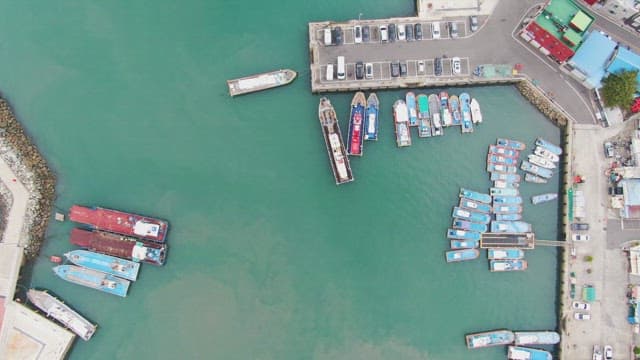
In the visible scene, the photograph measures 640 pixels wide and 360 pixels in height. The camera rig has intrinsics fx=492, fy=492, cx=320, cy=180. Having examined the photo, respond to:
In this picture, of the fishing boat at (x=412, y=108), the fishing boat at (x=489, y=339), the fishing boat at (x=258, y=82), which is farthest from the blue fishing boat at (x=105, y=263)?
the fishing boat at (x=489, y=339)

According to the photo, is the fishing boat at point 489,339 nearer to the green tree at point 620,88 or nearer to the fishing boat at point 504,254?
the fishing boat at point 504,254

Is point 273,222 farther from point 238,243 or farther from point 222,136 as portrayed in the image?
point 222,136

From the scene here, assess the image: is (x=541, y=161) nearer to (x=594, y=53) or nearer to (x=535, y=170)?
(x=535, y=170)

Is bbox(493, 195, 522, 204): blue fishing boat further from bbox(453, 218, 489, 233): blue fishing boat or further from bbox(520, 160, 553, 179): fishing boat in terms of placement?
bbox(520, 160, 553, 179): fishing boat

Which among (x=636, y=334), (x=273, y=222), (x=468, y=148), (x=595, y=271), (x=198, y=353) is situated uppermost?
(x=468, y=148)

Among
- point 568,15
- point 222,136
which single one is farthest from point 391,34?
point 222,136
